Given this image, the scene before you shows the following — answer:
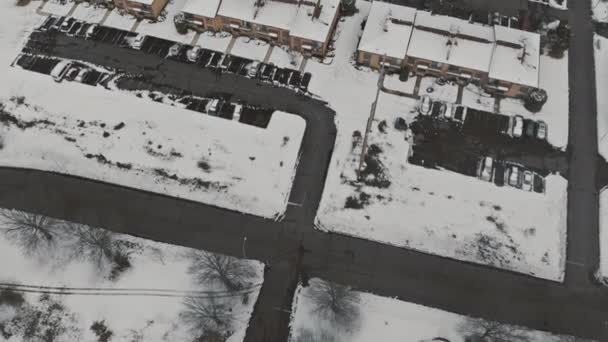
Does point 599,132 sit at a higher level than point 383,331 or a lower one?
higher

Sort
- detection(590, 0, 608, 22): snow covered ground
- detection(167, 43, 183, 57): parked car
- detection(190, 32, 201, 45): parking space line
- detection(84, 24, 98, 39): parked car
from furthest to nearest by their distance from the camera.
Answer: detection(590, 0, 608, 22): snow covered ground → detection(190, 32, 201, 45): parking space line → detection(84, 24, 98, 39): parked car → detection(167, 43, 183, 57): parked car

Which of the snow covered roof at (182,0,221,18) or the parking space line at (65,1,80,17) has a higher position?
the snow covered roof at (182,0,221,18)

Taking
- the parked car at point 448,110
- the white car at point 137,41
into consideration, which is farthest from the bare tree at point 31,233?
the parked car at point 448,110

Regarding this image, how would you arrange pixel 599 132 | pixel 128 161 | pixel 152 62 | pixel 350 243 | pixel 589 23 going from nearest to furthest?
pixel 350 243, pixel 128 161, pixel 599 132, pixel 152 62, pixel 589 23

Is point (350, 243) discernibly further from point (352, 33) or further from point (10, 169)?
point (10, 169)

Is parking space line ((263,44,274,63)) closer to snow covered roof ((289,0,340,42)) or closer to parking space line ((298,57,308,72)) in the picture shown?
snow covered roof ((289,0,340,42))

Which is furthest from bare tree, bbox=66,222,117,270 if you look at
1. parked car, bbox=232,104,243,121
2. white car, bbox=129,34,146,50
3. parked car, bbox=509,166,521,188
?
parked car, bbox=509,166,521,188

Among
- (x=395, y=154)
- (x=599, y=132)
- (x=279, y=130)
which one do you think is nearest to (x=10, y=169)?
(x=279, y=130)
